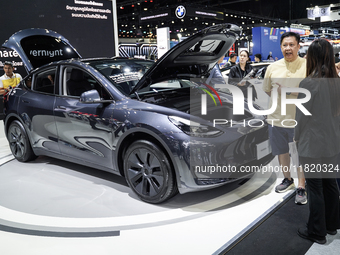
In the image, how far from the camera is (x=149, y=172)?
3.06 m

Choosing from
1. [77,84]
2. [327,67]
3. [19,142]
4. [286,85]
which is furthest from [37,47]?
[327,67]

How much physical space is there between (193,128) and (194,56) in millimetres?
1088

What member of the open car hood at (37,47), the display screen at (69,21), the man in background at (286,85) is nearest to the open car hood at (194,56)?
the man in background at (286,85)

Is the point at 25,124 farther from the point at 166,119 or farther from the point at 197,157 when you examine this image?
the point at 197,157

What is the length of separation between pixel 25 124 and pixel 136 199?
6.75ft

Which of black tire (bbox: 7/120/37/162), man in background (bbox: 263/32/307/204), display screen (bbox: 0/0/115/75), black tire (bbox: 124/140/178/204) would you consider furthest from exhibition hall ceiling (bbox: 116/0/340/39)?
black tire (bbox: 124/140/178/204)

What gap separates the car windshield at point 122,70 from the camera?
11.5 feet

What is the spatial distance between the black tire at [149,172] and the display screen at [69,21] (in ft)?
19.6

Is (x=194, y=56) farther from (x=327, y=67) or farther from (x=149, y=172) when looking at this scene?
(x=327, y=67)

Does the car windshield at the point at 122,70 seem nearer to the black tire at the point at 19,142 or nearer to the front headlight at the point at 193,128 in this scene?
the front headlight at the point at 193,128

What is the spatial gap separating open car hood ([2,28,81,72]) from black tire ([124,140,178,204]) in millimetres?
2731

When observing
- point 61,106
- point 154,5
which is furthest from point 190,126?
point 154,5

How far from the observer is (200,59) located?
370cm

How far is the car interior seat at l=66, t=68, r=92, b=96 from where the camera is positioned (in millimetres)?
3859
